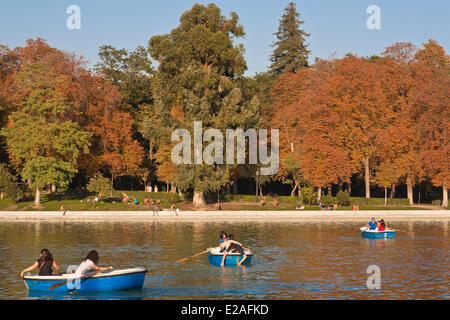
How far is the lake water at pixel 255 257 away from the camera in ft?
82.3

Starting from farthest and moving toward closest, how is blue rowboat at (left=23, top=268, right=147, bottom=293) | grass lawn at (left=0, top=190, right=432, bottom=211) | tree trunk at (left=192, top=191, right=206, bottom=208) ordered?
tree trunk at (left=192, top=191, right=206, bottom=208)
grass lawn at (left=0, top=190, right=432, bottom=211)
blue rowboat at (left=23, top=268, right=147, bottom=293)

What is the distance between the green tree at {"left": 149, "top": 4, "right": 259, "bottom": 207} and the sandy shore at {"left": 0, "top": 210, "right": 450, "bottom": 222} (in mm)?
5875

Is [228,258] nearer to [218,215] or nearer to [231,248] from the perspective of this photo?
[231,248]

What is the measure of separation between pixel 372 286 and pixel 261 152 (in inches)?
2202

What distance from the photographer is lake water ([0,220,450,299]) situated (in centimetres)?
2508

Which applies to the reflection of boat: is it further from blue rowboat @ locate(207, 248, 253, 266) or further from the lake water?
blue rowboat @ locate(207, 248, 253, 266)

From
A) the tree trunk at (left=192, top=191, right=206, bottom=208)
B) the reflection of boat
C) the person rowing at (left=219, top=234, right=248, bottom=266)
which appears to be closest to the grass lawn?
the tree trunk at (left=192, top=191, right=206, bottom=208)

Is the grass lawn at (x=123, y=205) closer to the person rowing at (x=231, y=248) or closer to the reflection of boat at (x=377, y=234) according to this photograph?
the reflection of boat at (x=377, y=234)

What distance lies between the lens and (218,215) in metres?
62.9

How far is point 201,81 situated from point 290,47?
45.5 m

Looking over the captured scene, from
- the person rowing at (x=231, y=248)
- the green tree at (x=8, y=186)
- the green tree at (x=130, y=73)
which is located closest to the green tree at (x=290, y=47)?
the green tree at (x=130, y=73)

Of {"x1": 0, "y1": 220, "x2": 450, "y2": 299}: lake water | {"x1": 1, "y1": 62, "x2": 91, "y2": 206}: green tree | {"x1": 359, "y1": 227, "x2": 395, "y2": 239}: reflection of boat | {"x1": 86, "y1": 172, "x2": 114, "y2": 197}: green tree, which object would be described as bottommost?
{"x1": 0, "y1": 220, "x2": 450, "y2": 299}: lake water
